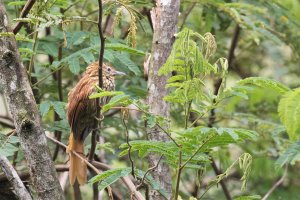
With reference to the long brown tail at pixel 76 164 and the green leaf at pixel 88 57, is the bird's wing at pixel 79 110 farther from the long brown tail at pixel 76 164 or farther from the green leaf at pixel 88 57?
the green leaf at pixel 88 57

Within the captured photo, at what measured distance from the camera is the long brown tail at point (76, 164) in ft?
15.2

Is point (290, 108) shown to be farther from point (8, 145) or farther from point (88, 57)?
point (8, 145)

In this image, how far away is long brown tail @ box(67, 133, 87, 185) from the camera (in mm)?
4637

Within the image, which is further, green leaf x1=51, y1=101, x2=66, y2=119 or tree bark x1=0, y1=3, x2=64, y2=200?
green leaf x1=51, y1=101, x2=66, y2=119

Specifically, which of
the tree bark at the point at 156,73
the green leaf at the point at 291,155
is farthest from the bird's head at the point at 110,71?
the green leaf at the point at 291,155

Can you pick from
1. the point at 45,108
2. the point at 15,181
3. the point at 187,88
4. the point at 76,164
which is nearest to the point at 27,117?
the point at 15,181

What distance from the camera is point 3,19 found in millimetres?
3461

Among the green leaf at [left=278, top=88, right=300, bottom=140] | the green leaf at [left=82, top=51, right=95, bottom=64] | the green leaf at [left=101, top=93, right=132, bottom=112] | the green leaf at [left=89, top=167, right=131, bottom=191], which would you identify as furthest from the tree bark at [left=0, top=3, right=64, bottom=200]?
the green leaf at [left=278, top=88, right=300, bottom=140]

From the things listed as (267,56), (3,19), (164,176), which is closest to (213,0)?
(164,176)

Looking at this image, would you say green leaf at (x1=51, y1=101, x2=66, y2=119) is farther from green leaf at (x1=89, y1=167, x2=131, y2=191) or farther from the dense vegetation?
green leaf at (x1=89, y1=167, x2=131, y2=191)

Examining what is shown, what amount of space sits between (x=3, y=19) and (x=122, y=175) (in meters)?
0.90

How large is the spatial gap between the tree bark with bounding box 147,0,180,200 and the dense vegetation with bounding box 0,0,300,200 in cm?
8

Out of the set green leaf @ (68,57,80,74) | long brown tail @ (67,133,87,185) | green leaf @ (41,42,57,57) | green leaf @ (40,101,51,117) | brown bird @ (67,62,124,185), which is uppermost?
green leaf @ (68,57,80,74)

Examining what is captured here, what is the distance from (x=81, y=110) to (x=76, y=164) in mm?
413
